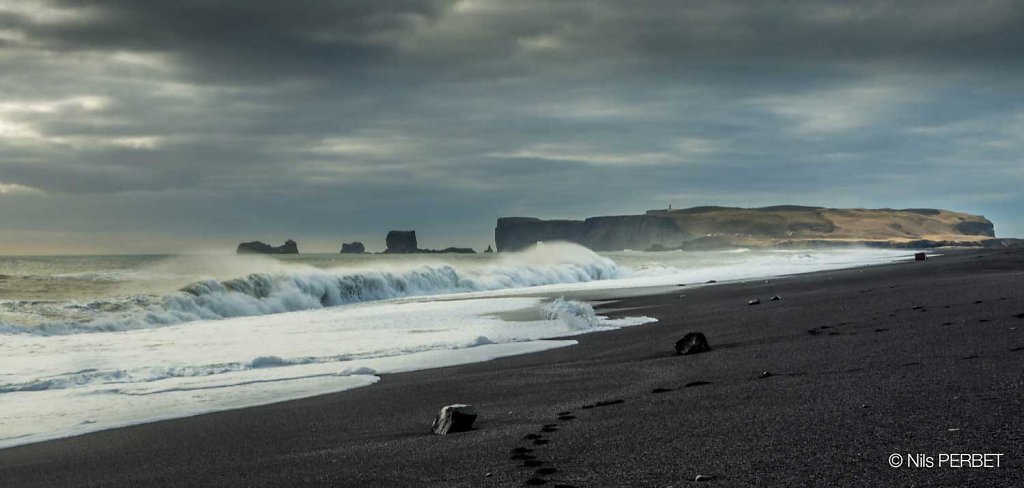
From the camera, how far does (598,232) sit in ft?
508

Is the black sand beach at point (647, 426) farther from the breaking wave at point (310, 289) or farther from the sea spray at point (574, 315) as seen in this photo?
the breaking wave at point (310, 289)

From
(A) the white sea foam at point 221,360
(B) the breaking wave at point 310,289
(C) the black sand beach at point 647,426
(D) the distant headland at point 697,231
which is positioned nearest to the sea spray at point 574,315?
(A) the white sea foam at point 221,360

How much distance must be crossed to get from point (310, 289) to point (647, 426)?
2443 centimetres

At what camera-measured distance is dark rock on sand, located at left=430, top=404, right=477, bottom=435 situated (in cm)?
593

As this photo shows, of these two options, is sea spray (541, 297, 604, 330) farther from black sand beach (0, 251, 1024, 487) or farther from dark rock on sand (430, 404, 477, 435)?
dark rock on sand (430, 404, 477, 435)

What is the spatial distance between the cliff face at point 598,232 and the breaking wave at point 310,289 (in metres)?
106

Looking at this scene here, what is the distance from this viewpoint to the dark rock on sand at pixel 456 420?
5.93m

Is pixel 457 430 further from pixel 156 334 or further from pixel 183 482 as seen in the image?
pixel 156 334

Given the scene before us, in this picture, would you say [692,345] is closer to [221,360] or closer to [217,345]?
[221,360]

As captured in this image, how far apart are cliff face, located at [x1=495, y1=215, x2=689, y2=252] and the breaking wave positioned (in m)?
106

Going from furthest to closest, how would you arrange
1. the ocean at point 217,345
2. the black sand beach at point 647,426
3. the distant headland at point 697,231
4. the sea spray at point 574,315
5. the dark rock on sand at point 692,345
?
the distant headland at point 697,231, the sea spray at point 574,315, the dark rock on sand at point 692,345, the ocean at point 217,345, the black sand beach at point 647,426

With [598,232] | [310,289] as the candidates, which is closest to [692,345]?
[310,289]

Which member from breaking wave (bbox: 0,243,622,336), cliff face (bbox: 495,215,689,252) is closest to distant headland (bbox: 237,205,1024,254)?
cliff face (bbox: 495,215,689,252)

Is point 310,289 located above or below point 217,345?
above
